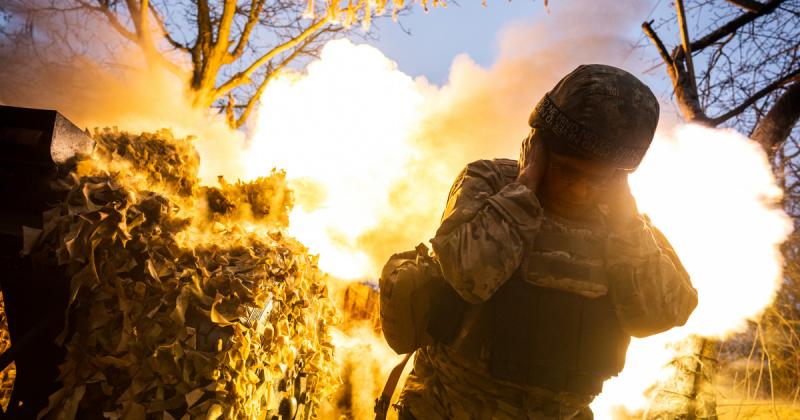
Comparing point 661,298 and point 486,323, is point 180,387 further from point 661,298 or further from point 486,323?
point 661,298

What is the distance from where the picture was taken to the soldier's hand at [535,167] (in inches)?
65.1

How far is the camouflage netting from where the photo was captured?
2045 millimetres

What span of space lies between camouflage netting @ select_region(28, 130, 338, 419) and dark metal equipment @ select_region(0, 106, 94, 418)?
110mm

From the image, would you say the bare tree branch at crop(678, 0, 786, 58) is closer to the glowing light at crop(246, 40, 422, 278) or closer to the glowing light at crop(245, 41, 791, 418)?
the glowing light at crop(245, 41, 791, 418)

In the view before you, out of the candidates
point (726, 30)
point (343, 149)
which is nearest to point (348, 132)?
point (343, 149)

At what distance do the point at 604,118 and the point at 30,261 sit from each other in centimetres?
277

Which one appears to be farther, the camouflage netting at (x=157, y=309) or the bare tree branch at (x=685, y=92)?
the bare tree branch at (x=685, y=92)

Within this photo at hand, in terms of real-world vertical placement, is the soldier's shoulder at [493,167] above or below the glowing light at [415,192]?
below

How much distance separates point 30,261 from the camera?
208cm

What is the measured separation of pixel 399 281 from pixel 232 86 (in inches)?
320

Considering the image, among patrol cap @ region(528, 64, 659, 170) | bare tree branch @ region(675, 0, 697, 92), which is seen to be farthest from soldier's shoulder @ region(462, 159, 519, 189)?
bare tree branch @ region(675, 0, 697, 92)

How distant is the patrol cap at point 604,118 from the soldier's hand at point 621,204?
9 centimetres

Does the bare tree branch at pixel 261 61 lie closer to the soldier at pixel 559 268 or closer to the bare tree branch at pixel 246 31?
the bare tree branch at pixel 246 31

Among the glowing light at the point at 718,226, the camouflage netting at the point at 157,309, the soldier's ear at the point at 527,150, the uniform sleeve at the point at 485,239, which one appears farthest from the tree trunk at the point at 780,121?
the camouflage netting at the point at 157,309
